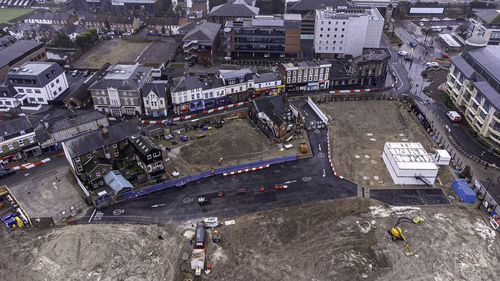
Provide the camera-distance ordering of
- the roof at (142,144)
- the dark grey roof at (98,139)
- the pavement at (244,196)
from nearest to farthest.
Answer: the pavement at (244,196) < the roof at (142,144) < the dark grey roof at (98,139)

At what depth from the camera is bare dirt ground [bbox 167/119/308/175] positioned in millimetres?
77938

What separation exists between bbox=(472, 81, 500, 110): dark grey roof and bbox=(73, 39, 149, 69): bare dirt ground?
10950cm

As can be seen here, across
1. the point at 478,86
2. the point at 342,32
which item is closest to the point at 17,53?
the point at 342,32

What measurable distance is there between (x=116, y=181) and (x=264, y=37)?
8272 centimetres

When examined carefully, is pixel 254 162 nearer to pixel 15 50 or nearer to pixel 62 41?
pixel 15 50

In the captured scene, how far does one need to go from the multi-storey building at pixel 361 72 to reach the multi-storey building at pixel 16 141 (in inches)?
3328

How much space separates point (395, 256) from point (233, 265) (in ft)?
86.7

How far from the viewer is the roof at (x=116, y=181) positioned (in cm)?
6656

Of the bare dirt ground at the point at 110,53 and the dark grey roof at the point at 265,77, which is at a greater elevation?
the dark grey roof at the point at 265,77

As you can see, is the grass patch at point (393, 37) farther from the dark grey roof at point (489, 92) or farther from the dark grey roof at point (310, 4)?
the dark grey roof at point (489, 92)

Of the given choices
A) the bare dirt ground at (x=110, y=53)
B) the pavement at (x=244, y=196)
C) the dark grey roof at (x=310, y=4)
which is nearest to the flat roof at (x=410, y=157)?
the pavement at (x=244, y=196)

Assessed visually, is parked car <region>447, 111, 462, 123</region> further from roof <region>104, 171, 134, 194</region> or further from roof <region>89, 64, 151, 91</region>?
roof <region>89, 64, 151, 91</region>

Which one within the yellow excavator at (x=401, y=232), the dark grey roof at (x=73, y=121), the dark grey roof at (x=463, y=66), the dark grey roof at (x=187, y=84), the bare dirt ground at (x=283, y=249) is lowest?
the bare dirt ground at (x=283, y=249)

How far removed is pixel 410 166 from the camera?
232ft
